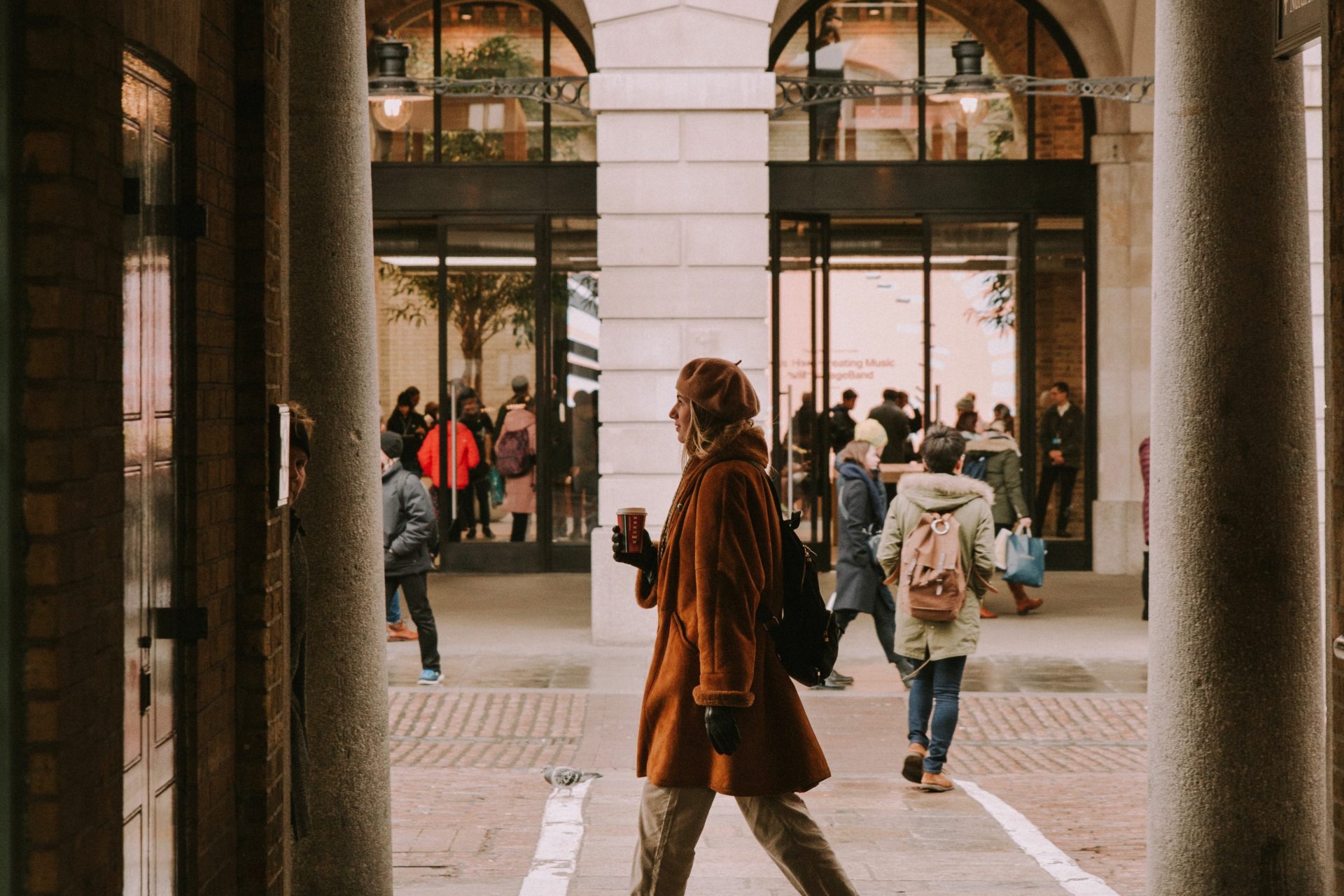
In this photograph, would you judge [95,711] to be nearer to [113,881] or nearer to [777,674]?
[113,881]

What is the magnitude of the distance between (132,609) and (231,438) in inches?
30.9

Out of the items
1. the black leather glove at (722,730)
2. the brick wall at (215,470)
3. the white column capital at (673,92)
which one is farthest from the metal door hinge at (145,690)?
the white column capital at (673,92)

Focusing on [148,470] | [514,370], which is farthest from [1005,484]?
[148,470]

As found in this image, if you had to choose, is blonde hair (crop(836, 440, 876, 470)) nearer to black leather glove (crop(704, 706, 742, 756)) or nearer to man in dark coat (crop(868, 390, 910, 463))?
man in dark coat (crop(868, 390, 910, 463))

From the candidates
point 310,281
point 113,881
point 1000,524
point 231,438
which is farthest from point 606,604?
point 113,881

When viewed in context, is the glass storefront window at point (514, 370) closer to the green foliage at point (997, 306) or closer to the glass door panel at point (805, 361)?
the glass door panel at point (805, 361)

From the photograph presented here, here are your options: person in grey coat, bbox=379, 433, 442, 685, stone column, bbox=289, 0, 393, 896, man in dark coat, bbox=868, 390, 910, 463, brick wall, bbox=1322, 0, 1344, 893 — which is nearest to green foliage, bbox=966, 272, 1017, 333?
man in dark coat, bbox=868, 390, 910, 463

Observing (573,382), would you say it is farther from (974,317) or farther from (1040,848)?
(1040,848)

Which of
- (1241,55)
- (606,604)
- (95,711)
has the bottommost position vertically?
(606,604)

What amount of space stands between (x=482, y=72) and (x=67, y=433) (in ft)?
46.1

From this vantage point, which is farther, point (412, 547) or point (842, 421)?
point (842, 421)

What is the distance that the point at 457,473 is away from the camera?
16.0m

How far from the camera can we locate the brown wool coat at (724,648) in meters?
4.46

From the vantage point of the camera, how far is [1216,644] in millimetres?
5355
